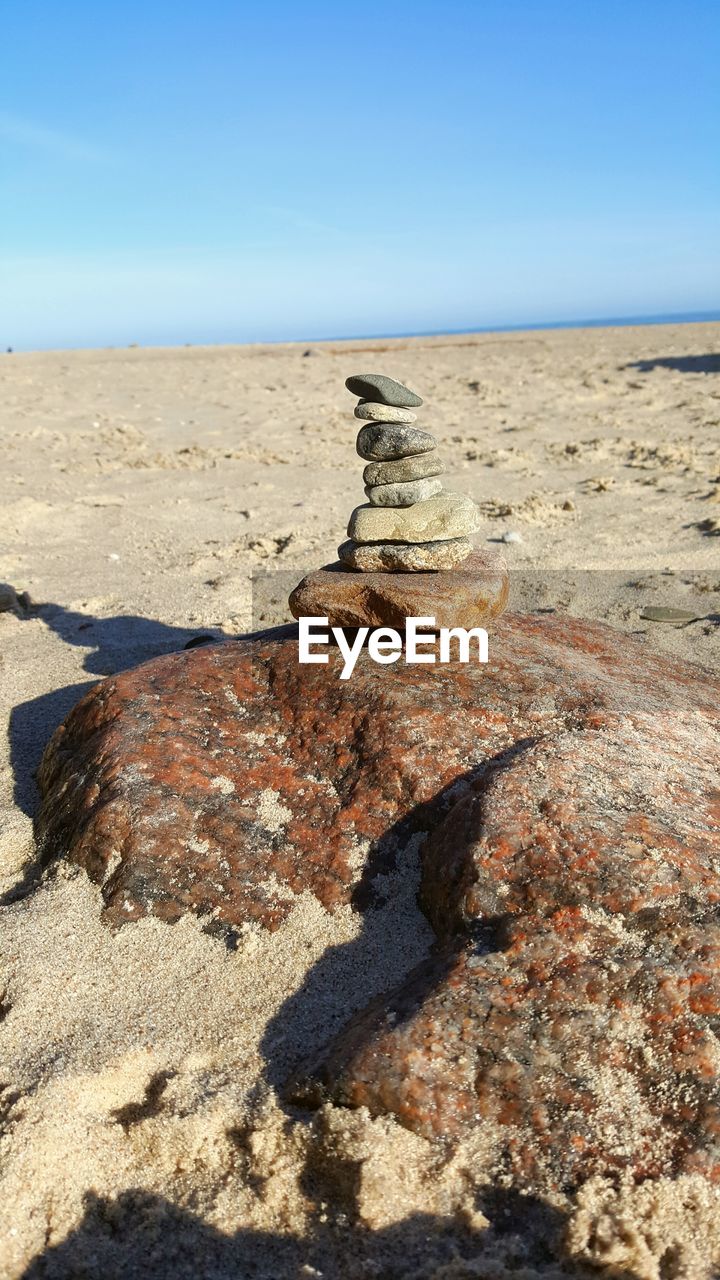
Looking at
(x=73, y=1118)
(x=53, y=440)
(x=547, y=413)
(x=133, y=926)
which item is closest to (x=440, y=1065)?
(x=73, y=1118)

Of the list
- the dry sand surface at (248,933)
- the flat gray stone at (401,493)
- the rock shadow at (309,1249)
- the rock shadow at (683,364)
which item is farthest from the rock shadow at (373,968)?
the rock shadow at (683,364)

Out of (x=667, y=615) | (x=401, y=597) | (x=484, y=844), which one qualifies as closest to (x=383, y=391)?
(x=401, y=597)

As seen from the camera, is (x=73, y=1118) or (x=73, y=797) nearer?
(x=73, y=1118)

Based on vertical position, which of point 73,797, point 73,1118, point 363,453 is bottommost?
point 73,1118

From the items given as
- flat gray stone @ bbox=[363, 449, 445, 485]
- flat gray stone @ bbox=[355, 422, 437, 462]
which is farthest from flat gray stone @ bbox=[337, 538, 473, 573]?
flat gray stone @ bbox=[355, 422, 437, 462]

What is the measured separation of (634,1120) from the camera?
2.29m

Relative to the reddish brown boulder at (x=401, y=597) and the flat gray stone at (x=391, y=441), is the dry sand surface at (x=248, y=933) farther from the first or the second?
the flat gray stone at (x=391, y=441)

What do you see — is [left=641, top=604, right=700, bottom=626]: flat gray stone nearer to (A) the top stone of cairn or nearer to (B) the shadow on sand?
(A) the top stone of cairn

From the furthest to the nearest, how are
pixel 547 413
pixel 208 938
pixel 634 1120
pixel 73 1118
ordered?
1. pixel 547 413
2. pixel 208 938
3. pixel 73 1118
4. pixel 634 1120

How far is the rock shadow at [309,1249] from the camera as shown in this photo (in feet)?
6.87

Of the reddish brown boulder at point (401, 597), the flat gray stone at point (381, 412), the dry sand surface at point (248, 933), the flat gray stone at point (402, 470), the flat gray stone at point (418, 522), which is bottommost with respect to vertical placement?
the dry sand surface at point (248, 933)

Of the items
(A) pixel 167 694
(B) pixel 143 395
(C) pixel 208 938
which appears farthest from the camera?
(B) pixel 143 395

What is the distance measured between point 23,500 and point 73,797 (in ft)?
20.8

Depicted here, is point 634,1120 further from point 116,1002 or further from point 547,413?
point 547,413
